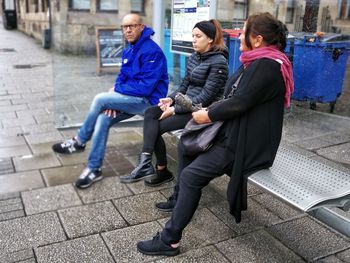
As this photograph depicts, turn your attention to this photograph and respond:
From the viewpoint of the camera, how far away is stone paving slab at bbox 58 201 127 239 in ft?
9.69

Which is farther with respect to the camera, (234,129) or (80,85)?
(80,85)

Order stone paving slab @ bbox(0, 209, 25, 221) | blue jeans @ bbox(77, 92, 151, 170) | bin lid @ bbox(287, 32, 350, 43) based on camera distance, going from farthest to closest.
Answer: bin lid @ bbox(287, 32, 350, 43) → blue jeans @ bbox(77, 92, 151, 170) → stone paving slab @ bbox(0, 209, 25, 221)

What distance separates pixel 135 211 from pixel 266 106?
1376 mm

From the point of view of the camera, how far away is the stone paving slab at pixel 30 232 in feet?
9.06

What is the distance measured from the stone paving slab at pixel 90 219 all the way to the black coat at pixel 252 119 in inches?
39.6

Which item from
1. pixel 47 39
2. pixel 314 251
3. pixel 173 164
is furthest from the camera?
pixel 47 39

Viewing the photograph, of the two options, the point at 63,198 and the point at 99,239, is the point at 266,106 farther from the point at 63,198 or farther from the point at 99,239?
the point at 63,198

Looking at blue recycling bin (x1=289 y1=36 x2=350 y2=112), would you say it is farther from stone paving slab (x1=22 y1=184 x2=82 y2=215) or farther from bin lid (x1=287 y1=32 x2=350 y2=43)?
stone paving slab (x1=22 y1=184 x2=82 y2=215)

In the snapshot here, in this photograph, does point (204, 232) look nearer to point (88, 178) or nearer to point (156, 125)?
point (156, 125)

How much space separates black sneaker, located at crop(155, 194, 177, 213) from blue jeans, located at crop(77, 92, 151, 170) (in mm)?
792

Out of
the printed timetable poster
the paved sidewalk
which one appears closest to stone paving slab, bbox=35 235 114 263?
the paved sidewalk

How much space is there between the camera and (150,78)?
3.78 metres

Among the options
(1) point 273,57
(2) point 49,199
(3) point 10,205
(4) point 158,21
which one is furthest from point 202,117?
(4) point 158,21

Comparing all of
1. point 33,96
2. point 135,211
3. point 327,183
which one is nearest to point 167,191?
point 135,211
